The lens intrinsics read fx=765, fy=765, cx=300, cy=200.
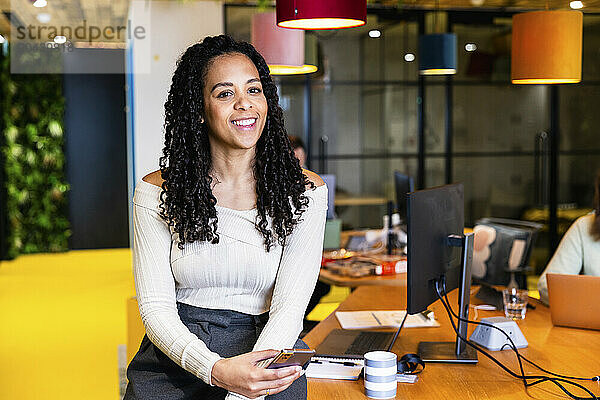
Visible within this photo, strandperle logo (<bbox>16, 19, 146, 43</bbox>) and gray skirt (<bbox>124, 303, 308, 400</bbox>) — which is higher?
strandperle logo (<bbox>16, 19, 146, 43</bbox>)

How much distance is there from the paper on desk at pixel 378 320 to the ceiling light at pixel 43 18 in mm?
3259

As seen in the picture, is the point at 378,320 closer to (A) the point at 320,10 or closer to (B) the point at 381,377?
(B) the point at 381,377

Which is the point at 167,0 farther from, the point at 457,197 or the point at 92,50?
the point at 457,197

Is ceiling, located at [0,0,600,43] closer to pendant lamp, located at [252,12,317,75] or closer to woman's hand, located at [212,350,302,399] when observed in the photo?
pendant lamp, located at [252,12,317,75]

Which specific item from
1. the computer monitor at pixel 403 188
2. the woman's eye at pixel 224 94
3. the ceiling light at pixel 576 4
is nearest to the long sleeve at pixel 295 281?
the woman's eye at pixel 224 94

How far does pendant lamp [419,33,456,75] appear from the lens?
6.45m

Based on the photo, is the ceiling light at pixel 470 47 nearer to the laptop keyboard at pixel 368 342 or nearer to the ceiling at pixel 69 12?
→ the ceiling at pixel 69 12

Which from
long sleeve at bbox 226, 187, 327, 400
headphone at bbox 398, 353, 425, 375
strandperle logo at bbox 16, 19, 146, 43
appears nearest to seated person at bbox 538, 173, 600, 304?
headphone at bbox 398, 353, 425, 375

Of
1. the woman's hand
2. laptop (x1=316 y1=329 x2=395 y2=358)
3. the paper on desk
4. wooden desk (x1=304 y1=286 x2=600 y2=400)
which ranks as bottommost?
wooden desk (x1=304 y1=286 x2=600 y2=400)

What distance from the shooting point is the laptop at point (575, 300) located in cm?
268

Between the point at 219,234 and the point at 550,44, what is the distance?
221cm

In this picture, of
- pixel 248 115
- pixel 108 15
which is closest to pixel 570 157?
pixel 108 15

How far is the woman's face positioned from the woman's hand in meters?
0.63

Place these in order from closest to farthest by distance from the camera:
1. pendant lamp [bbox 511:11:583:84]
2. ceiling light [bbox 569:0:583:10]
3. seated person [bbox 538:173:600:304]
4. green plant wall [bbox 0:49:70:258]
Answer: seated person [bbox 538:173:600:304] → pendant lamp [bbox 511:11:583:84] → green plant wall [bbox 0:49:70:258] → ceiling light [bbox 569:0:583:10]
